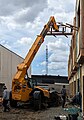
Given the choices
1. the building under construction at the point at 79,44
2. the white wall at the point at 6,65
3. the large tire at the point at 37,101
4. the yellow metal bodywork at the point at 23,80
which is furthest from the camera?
the white wall at the point at 6,65

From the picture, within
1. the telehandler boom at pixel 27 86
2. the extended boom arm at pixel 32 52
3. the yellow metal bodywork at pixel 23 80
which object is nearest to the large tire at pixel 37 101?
the telehandler boom at pixel 27 86

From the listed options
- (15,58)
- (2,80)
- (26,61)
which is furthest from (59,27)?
(15,58)

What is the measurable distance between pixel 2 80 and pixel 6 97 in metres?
14.8

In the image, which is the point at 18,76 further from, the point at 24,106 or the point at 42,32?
the point at 42,32

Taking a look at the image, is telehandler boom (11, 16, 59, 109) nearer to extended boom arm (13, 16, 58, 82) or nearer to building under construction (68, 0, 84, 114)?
extended boom arm (13, 16, 58, 82)

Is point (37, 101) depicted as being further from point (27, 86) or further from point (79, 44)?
point (79, 44)

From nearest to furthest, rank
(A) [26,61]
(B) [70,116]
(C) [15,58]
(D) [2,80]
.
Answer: (B) [70,116] < (A) [26,61] < (D) [2,80] < (C) [15,58]

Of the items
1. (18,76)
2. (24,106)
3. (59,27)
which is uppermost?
(59,27)

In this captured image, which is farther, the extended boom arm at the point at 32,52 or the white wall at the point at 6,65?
the white wall at the point at 6,65

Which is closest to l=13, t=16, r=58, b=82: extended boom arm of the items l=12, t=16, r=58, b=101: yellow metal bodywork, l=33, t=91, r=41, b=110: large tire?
l=12, t=16, r=58, b=101: yellow metal bodywork

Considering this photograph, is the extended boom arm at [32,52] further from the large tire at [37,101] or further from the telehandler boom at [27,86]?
the large tire at [37,101]

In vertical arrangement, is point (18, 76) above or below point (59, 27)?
below

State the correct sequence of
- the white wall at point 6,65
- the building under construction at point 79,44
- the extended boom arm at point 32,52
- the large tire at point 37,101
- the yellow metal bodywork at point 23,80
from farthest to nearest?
the white wall at point 6,65 < the extended boom arm at point 32,52 < the yellow metal bodywork at point 23,80 < the large tire at point 37,101 < the building under construction at point 79,44

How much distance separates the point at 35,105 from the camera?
76.9 ft
